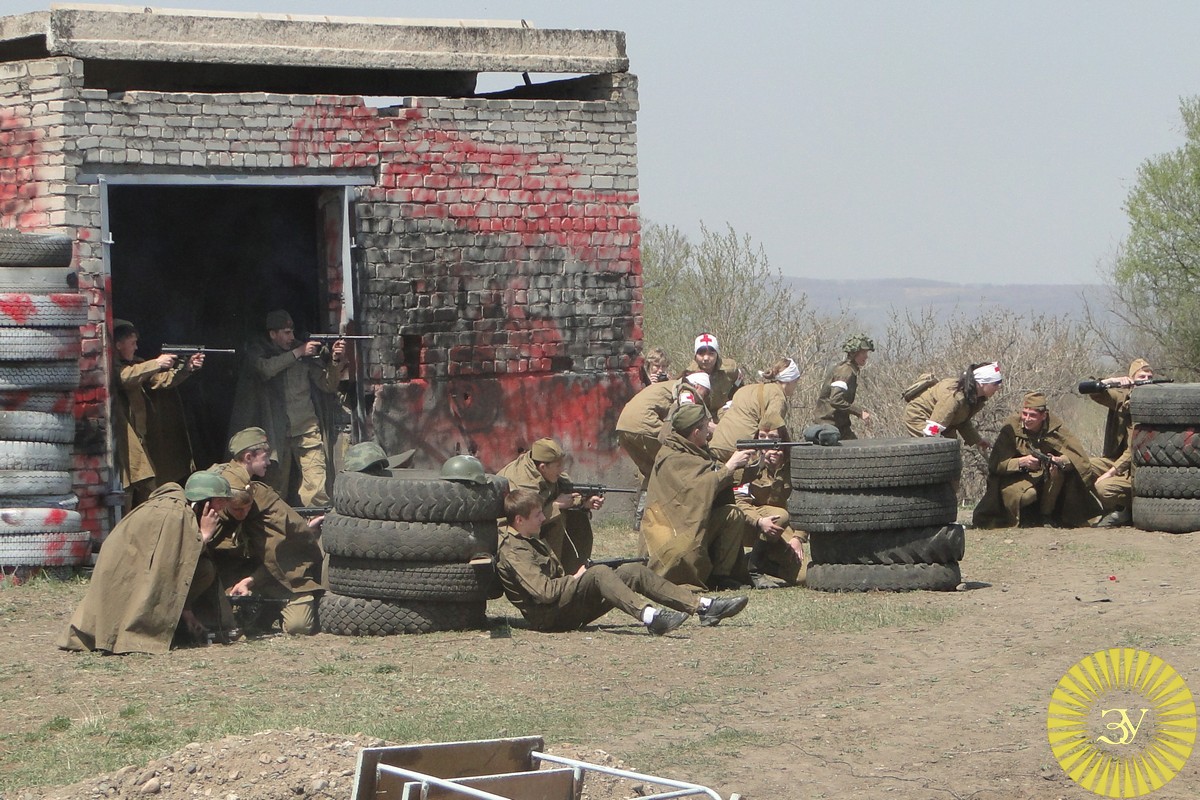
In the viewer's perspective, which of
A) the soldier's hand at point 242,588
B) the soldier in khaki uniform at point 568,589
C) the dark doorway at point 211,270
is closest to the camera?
the soldier in khaki uniform at point 568,589

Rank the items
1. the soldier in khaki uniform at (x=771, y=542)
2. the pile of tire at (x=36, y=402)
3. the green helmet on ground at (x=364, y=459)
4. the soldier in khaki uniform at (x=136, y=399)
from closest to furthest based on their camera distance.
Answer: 1. the green helmet on ground at (x=364, y=459)
2. the soldier in khaki uniform at (x=771, y=542)
3. the pile of tire at (x=36, y=402)
4. the soldier in khaki uniform at (x=136, y=399)

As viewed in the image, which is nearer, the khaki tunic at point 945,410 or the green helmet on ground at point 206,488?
the green helmet on ground at point 206,488

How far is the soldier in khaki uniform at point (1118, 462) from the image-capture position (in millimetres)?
14391

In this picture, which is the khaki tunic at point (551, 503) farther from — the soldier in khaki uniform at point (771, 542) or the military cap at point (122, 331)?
the military cap at point (122, 331)

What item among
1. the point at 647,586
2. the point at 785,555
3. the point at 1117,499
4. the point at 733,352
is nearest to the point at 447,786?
the point at 647,586

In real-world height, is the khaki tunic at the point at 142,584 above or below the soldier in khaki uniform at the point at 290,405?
below

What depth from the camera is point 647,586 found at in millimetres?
9641

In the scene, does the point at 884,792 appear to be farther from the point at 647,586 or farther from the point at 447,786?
the point at 647,586

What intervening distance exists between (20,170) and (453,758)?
27.4 feet

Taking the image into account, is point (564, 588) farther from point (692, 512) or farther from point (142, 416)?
point (142, 416)

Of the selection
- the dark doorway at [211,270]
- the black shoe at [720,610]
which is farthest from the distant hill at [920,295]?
the black shoe at [720,610]

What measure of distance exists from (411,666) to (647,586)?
1617 mm

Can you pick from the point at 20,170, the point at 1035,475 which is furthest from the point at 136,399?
the point at 1035,475

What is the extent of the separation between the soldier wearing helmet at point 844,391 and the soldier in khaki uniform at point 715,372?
843 mm
